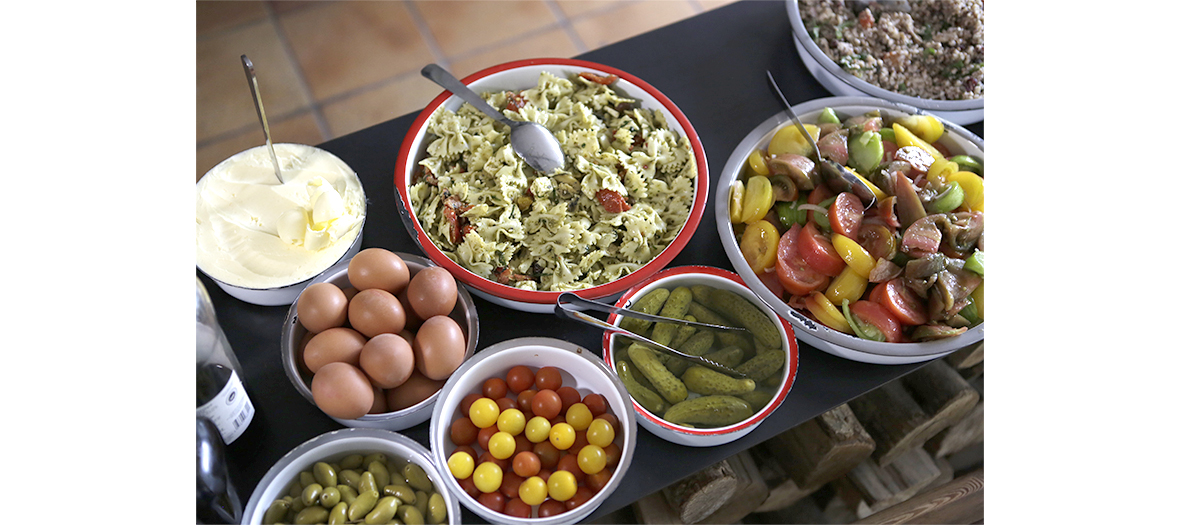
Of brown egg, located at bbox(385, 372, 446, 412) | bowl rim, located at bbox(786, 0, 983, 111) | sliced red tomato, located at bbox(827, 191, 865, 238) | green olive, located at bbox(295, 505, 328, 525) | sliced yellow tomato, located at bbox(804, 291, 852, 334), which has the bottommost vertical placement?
green olive, located at bbox(295, 505, 328, 525)

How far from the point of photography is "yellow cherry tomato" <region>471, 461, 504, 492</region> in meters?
0.99

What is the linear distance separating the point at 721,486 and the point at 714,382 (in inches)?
14.9

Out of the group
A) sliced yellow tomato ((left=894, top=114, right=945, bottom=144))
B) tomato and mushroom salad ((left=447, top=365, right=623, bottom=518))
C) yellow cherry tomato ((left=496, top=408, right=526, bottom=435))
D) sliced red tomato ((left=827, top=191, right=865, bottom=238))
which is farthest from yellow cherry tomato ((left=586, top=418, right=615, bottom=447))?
sliced yellow tomato ((left=894, top=114, right=945, bottom=144))

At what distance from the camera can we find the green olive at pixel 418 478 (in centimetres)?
97

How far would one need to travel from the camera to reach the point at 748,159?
4.35 feet

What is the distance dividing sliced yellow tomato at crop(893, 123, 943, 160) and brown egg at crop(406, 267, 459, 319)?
0.88 meters

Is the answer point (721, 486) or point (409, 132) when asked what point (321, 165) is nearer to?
point (409, 132)

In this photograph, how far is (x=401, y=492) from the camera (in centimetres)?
96

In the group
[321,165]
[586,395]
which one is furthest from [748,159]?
[321,165]

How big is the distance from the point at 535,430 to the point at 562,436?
4cm

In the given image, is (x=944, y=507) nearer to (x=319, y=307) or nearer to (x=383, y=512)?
(x=383, y=512)

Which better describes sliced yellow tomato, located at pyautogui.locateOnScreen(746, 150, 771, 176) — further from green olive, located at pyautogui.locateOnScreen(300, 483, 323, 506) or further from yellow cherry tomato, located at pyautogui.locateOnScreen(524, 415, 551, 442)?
green olive, located at pyautogui.locateOnScreen(300, 483, 323, 506)

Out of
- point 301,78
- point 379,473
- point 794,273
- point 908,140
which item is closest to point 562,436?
point 379,473

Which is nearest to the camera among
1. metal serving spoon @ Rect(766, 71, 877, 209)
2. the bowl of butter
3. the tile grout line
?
the bowl of butter
